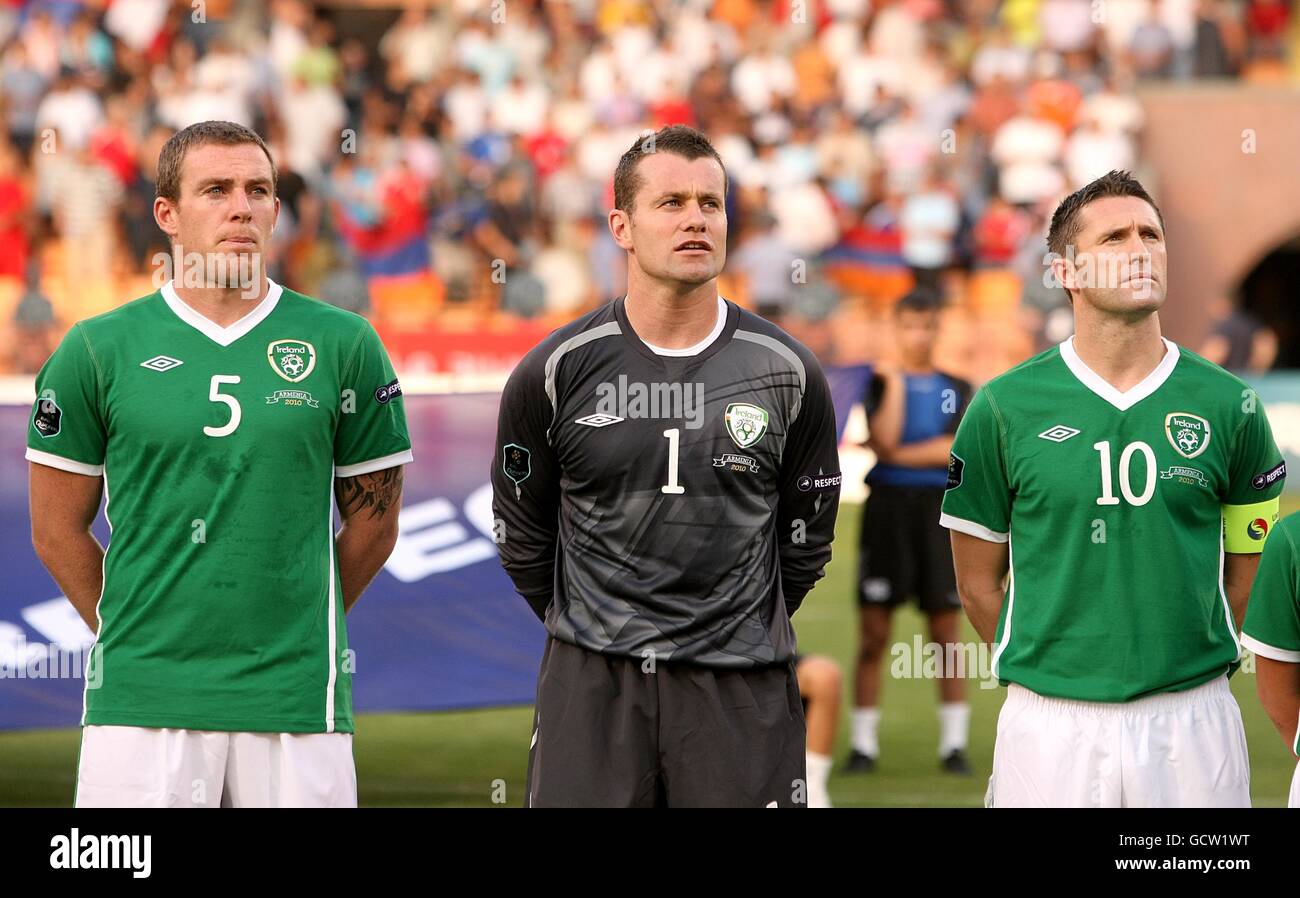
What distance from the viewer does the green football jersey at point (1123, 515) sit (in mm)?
4285

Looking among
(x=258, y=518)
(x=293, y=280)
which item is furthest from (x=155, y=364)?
(x=293, y=280)

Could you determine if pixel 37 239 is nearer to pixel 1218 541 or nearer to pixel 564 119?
pixel 564 119

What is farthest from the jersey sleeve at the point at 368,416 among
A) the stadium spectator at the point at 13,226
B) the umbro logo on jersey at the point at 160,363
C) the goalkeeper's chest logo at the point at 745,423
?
the stadium spectator at the point at 13,226

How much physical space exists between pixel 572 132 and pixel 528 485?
14.5 metres

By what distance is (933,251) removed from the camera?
17.6 meters

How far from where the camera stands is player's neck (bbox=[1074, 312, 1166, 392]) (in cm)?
441

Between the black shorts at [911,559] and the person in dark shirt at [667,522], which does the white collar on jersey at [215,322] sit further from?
the black shorts at [911,559]

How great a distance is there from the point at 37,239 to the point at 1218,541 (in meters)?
14.9

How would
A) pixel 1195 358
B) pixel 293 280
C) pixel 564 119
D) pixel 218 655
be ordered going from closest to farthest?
pixel 218 655
pixel 1195 358
pixel 293 280
pixel 564 119

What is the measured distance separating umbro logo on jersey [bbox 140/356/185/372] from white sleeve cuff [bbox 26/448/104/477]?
0.92ft

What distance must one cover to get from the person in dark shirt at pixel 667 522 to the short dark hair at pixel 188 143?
85 centimetres

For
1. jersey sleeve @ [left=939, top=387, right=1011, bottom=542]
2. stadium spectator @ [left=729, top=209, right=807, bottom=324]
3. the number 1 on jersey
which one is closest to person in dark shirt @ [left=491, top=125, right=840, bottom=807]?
the number 1 on jersey

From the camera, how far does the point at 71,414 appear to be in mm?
4289

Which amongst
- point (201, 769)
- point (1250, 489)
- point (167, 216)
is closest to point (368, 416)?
point (167, 216)
